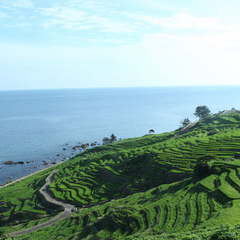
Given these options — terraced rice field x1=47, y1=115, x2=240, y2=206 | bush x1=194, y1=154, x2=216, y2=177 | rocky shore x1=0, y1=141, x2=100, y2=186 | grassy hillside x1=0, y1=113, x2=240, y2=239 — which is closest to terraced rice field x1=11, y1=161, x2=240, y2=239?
grassy hillside x1=0, y1=113, x2=240, y2=239

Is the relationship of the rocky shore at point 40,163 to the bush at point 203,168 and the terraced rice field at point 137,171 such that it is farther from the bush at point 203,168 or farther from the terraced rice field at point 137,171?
the bush at point 203,168

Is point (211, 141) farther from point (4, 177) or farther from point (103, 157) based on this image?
point (4, 177)

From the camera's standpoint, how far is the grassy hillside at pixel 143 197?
105 ft

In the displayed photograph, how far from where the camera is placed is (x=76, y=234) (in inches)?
→ 1487

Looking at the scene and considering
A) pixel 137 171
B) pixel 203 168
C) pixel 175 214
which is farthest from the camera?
pixel 137 171

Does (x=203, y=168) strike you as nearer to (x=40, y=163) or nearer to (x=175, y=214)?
(x=175, y=214)

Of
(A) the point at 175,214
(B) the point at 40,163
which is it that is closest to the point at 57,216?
(A) the point at 175,214

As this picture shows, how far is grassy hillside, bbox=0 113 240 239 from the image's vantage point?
105 feet

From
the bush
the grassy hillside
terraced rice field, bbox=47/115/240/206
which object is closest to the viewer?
the grassy hillside

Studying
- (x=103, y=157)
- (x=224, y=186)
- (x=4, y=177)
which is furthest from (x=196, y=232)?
(x=4, y=177)

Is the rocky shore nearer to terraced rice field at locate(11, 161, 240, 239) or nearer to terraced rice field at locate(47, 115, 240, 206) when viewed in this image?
terraced rice field at locate(47, 115, 240, 206)

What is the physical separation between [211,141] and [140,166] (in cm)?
2199

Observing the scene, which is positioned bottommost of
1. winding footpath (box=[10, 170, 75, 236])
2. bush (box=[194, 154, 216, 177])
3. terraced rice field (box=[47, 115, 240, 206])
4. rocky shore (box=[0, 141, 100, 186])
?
rocky shore (box=[0, 141, 100, 186])

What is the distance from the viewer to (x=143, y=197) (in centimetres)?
4641
